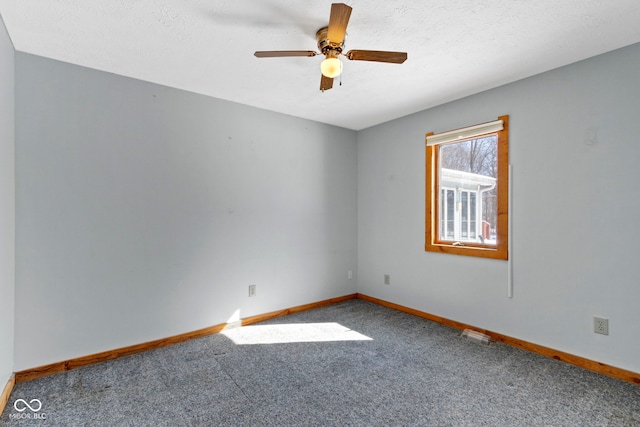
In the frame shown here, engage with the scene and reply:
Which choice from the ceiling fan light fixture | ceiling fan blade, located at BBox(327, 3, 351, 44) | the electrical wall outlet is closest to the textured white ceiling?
ceiling fan blade, located at BBox(327, 3, 351, 44)

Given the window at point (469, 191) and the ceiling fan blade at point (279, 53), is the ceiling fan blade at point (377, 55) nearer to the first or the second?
the ceiling fan blade at point (279, 53)

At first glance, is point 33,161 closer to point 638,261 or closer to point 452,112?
point 452,112

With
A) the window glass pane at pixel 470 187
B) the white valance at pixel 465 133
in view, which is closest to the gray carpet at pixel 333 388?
the window glass pane at pixel 470 187

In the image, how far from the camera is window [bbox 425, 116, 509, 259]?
287cm

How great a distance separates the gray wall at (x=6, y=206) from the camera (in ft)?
6.29

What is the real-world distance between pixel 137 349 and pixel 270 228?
5.44 ft

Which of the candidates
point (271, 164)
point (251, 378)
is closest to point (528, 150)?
point (271, 164)

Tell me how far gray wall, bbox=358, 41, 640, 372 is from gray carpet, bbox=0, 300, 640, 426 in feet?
1.14

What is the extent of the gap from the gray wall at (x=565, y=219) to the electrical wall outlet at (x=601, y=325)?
0.09 ft

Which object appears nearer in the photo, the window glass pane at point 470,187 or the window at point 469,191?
the window at point 469,191

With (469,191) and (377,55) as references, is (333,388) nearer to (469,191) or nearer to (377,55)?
(377,55)

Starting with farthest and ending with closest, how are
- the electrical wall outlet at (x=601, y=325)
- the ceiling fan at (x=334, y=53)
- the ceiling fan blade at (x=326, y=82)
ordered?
the electrical wall outlet at (x=601, y=325)
the ceiling fan blade at (x=326, y=82)
the ceiling fan at (x=334, y=53)

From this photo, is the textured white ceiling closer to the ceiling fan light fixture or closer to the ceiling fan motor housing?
the ceiling fan motor housing

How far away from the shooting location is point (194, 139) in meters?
2.99
